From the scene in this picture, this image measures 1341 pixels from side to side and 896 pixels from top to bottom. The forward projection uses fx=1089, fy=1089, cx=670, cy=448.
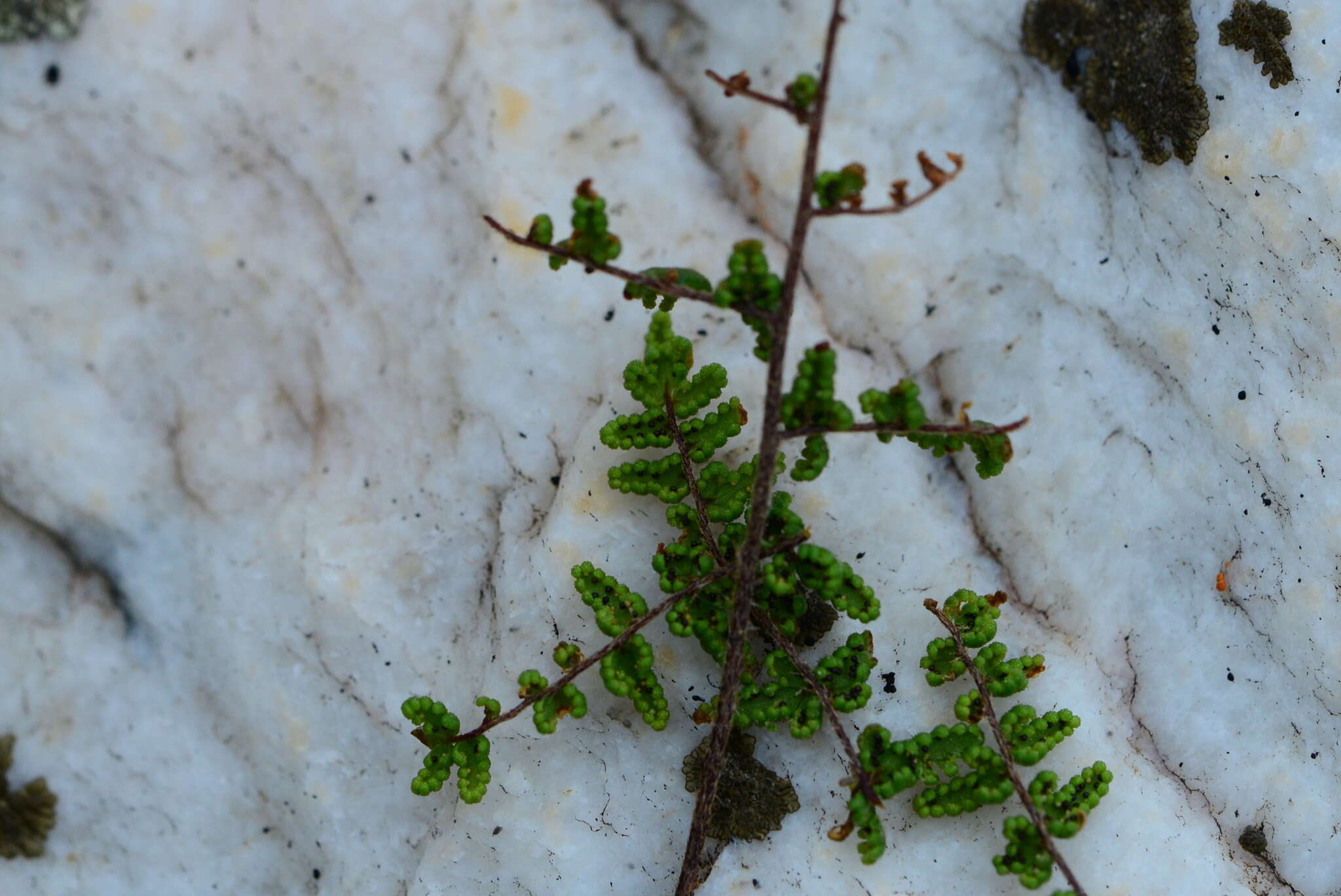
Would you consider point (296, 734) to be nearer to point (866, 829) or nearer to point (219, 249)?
point (219, 249)

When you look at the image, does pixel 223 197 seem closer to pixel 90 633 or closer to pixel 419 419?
pixel 419 419

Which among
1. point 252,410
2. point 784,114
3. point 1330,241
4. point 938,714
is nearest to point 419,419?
point 252,410

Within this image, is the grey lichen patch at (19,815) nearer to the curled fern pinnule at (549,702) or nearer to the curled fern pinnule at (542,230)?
the curled fern pinnule at (549,702)

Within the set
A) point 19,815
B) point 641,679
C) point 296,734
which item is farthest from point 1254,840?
point 19,815

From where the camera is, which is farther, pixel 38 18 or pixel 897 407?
pixel 38 18

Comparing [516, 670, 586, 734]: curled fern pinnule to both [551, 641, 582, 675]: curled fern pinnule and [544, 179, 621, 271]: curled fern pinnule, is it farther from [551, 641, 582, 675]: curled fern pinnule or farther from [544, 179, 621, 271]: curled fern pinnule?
[544, 179, 621, 271]: curled fern pinnule

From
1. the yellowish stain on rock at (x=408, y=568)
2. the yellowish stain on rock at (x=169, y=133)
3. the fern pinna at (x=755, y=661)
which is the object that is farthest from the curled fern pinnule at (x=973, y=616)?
the yellowish stain on rock at (x=169, y=133)

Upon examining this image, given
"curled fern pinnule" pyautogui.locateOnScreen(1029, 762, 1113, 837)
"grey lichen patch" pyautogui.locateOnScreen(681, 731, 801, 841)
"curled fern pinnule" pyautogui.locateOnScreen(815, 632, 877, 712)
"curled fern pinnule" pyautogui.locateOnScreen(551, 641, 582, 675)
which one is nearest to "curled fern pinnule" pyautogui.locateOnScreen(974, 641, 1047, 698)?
"curled fern pinnule" pyautogui.locateOnScreen(1029, 762, 1113, 837)
